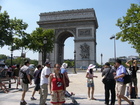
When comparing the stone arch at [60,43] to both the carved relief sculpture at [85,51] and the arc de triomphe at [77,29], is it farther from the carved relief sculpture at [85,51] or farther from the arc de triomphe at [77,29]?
the carved relief sculpture at [85,51]

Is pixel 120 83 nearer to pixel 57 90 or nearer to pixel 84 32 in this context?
pixel 57 90

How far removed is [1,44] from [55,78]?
2224cm

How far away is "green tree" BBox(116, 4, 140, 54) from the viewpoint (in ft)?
90.1

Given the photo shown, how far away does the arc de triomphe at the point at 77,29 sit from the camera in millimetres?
51250

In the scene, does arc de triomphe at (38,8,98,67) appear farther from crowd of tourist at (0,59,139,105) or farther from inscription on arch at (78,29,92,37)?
crowd of tourist at (0,59,139,105)

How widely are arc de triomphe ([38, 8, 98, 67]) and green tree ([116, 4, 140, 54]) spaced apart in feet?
70.4

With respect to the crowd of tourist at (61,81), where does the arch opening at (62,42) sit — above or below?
above

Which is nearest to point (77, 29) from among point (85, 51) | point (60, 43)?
point (85, 51)

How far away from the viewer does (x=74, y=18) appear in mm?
53188

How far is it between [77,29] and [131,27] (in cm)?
2642

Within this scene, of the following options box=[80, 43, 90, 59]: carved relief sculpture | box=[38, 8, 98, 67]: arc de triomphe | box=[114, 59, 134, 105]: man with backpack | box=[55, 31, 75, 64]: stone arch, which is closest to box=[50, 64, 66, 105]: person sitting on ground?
box=[114, 59, 134, 105]: man with backpack

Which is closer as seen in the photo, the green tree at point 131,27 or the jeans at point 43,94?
the jeans at point 43,94

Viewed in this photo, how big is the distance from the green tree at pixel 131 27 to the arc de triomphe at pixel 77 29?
21.5 m

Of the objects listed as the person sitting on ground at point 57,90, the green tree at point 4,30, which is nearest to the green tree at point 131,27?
the green tree at point 4,30
